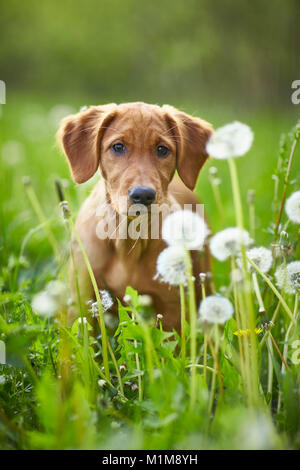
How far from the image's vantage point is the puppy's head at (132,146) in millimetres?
1693

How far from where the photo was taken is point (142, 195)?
5.08ft

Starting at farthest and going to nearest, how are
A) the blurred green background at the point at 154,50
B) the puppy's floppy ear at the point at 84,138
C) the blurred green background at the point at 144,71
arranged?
the blurred green background at the point at 154,50 < the blurred green background at the point at 144,71 < the puppy's floppy ear at the point at 84,138

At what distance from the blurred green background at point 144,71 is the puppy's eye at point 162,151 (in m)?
1.06

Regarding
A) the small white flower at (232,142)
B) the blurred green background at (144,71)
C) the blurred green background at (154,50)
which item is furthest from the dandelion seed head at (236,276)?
the blurred green background at (154,50)

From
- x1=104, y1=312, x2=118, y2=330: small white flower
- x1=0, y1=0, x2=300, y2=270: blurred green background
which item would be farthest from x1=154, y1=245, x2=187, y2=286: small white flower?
x1=0, y1=0, x2=300, y2=270: blurred green background

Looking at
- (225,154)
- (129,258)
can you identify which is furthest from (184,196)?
(225,154)

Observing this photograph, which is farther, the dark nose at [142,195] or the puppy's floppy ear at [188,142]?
the puppy's floppy ear at [188,142]

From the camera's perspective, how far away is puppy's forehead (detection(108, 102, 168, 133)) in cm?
175

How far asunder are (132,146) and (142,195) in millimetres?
265

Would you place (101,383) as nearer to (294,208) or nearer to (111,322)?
(111,322)

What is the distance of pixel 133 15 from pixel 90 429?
12.0 ft

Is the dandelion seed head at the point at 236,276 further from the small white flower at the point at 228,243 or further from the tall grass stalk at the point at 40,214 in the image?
the tall grass stalk at the point at 40,214

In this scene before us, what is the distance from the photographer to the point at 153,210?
1.70 m

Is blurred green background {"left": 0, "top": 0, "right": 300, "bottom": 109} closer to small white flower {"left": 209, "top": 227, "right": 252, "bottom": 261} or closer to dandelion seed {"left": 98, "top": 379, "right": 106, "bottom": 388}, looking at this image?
small white flower {"left": 209, "top": 227, "right": 252, "bottom": 261}
